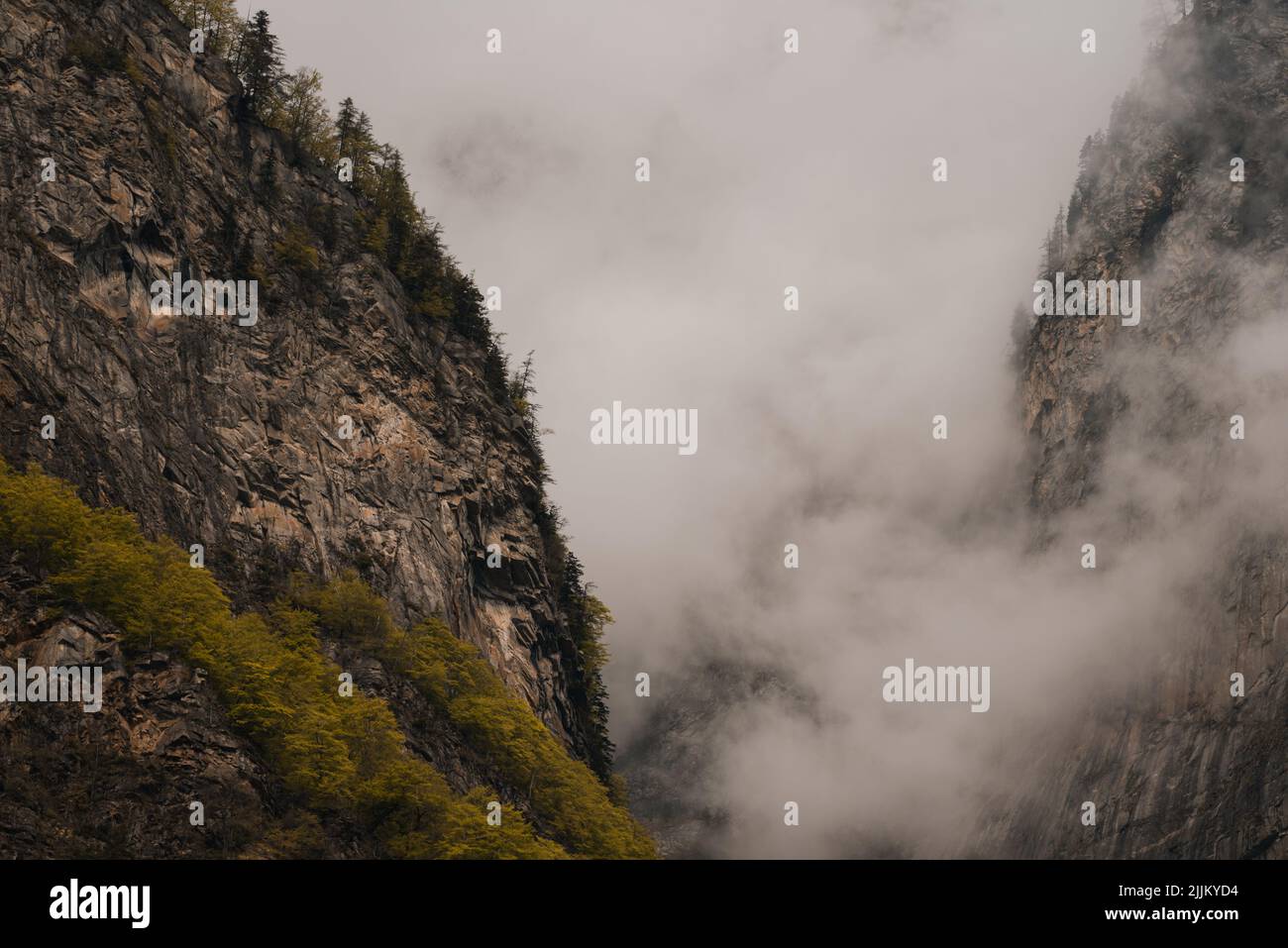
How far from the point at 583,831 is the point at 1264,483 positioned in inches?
3413

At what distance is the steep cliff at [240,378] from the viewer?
4950 centimetres

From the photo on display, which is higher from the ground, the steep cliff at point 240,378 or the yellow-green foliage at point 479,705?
the steep cliff at point 240,378

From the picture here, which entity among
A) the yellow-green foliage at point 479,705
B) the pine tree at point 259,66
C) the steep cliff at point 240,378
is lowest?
the yellow-green foliage at point 479,705

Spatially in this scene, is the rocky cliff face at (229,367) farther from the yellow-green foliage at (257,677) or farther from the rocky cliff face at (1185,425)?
the rocky cliff face at (1185,425)

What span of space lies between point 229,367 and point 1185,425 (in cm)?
10671

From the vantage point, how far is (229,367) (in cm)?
6147

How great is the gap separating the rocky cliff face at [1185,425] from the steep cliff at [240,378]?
52.9 metres

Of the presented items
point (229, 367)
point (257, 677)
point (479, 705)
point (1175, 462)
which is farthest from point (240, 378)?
point (1175, 462)

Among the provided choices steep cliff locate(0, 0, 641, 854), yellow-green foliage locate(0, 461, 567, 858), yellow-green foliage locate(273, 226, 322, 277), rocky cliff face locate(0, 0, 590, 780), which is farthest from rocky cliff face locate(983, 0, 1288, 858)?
yellow-green foliage locate(273, 226, 322, 277)

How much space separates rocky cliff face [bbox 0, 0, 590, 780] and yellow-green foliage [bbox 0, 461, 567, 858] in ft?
17.5

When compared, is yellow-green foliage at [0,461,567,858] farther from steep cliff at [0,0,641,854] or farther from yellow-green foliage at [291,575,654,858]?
yellow-green foliage at [291,575,654,858]

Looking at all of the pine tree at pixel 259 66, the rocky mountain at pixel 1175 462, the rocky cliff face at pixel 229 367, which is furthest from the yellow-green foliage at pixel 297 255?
the rocky mountain at pixel 1175 462
